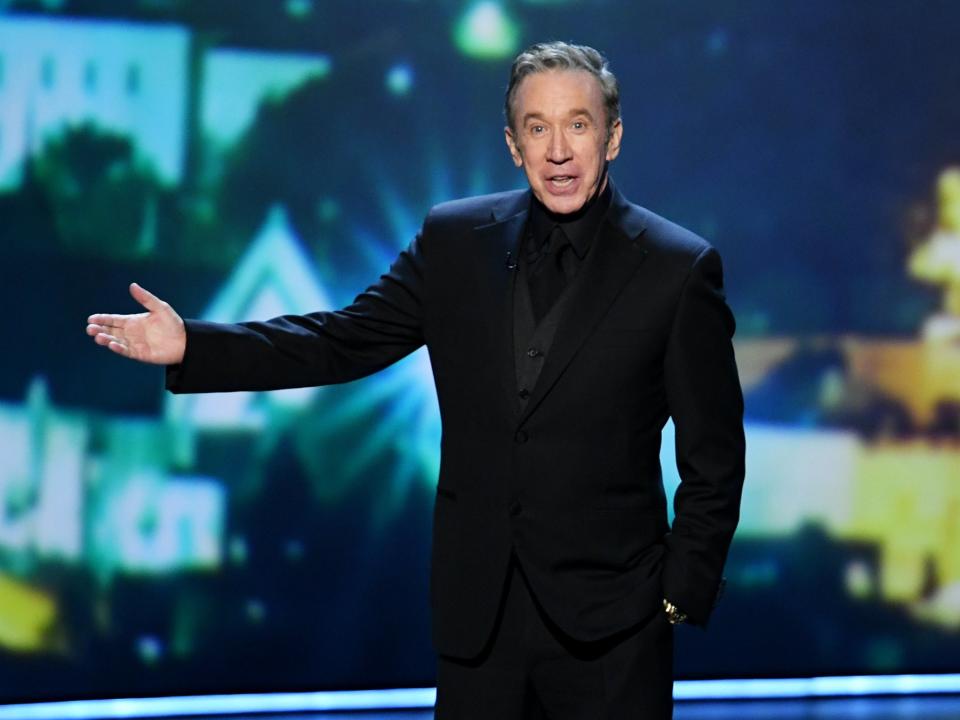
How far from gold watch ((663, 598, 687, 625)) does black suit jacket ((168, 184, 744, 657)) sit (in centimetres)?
1

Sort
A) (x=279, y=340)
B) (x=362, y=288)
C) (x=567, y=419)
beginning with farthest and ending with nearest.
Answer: (x=362, y=288)
(x=279, y=340)
(x=567, y=419)

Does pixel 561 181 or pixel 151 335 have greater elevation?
pixel 561 181

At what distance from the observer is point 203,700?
11.4ft

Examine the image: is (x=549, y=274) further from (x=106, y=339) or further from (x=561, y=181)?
(x=106, y=339)

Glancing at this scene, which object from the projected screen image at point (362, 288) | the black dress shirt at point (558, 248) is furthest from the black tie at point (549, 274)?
the projected screen image at point (362, 288)

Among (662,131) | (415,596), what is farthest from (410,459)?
(662,131)

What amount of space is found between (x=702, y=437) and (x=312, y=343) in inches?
22.8

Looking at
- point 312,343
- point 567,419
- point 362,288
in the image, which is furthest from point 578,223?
point 362,288

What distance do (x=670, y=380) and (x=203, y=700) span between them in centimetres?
204

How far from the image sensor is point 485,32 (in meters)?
3.43

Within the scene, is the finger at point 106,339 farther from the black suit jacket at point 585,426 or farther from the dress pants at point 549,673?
the dress pants at point 549,673

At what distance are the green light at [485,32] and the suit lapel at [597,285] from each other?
5.21 feet

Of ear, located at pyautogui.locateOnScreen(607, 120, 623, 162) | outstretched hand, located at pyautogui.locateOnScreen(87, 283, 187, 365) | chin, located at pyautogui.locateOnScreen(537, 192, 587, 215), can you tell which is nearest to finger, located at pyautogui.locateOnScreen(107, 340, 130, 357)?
outstretched hand, located at pyautogui.locateOnScreen(87, 283, 187, 365)

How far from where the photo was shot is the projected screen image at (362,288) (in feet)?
10.8
